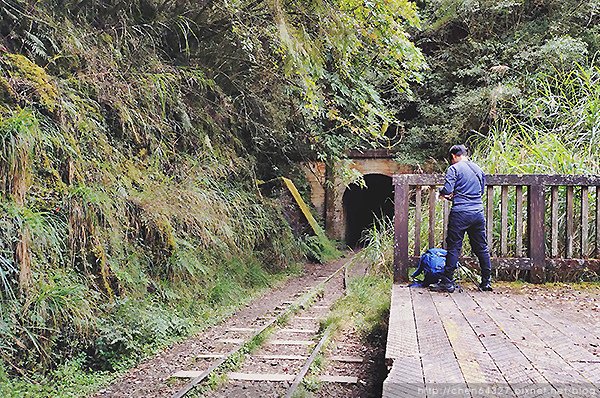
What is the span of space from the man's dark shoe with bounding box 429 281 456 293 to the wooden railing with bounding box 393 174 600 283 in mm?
470

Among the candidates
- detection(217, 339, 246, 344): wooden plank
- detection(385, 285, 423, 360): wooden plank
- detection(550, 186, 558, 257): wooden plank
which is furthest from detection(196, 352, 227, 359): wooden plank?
detection(550, 186, 558, 257): wooden plank

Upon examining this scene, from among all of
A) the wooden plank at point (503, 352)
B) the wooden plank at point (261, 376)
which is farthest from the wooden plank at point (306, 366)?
the wooden plank at point (503, 352)

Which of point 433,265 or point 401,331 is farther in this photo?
point 433,265

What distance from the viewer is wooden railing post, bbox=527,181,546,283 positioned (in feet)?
16.7

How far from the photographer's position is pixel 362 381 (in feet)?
14.1

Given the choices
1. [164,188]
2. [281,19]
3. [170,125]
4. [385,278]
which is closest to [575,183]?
[385,278]

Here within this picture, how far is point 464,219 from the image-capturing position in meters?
4.89

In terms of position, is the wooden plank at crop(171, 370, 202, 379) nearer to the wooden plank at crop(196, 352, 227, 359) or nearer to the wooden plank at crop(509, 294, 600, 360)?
the wooden plank at crop(196, 352, 227, 359)

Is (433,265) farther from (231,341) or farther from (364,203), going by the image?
(364,203)

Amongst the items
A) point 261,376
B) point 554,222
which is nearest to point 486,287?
point 554,222

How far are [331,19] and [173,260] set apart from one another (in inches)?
169

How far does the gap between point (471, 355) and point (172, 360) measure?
3291 millimetres

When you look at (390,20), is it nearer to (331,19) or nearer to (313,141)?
(331,19)


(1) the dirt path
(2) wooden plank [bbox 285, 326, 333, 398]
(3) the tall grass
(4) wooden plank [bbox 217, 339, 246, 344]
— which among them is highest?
(3) the tall grass
